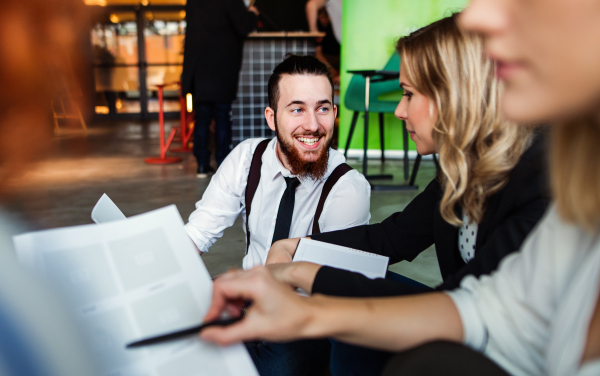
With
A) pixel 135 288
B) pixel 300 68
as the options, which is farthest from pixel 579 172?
pixel 300 68

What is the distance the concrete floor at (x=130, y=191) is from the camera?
222 cm

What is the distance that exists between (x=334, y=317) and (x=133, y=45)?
9973mm

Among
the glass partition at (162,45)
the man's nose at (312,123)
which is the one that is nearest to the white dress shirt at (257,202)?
the man's nose at (312,123)

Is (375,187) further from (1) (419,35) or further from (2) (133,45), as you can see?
(2) (133,45)

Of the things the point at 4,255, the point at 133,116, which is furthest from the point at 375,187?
the point at 133,116

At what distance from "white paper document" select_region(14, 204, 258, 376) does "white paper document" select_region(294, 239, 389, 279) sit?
15.1 inches

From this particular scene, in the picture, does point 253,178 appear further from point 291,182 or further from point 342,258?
point 342,258

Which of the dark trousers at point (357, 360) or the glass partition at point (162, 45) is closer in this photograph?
the dark trousers at point (357, 360)

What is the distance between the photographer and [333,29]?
492cm

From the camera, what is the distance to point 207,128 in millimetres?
3869

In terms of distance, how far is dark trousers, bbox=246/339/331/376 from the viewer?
114cm

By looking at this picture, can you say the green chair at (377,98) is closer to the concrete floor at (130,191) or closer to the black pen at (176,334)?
the concrete floor at (130,191)

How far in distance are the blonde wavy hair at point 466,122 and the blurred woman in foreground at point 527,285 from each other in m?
0.28

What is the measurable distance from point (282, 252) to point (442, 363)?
0.55 meters
